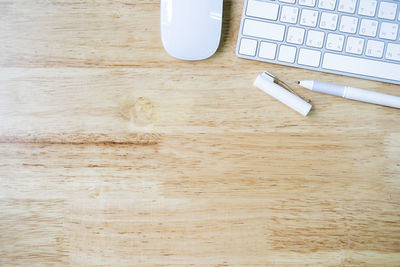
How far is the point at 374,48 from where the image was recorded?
0.55 meters

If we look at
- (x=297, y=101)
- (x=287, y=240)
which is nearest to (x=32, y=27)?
(x=297, y=101)

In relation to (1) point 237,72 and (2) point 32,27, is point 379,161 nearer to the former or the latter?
(1) point 237,72

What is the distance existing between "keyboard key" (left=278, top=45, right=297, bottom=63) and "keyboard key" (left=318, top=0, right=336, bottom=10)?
0.26 feet

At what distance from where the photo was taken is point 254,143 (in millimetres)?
580

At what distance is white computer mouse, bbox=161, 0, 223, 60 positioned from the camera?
527 millimetres

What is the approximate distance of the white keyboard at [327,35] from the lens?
55 cm

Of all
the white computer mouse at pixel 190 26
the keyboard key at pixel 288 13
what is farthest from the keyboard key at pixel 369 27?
the white computer mouse at pixel 190 26

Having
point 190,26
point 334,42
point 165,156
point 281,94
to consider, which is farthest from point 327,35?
point 165,156

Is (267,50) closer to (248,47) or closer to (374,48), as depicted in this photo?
(248,47)

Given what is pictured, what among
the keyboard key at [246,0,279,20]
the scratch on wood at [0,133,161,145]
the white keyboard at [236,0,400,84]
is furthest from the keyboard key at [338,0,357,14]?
the scratch on wood at [0,133,161,145]

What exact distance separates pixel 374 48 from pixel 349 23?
57mm

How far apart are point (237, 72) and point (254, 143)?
122mm

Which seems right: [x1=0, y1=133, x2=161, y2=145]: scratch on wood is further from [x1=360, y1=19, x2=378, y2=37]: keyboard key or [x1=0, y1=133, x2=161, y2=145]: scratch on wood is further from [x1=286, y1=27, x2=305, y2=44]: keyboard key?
[x1=360, y1=19, x2=378, y2=37]: keyboard key

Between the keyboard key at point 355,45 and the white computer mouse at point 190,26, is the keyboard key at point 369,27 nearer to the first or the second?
the keyboard key at point 355,45
